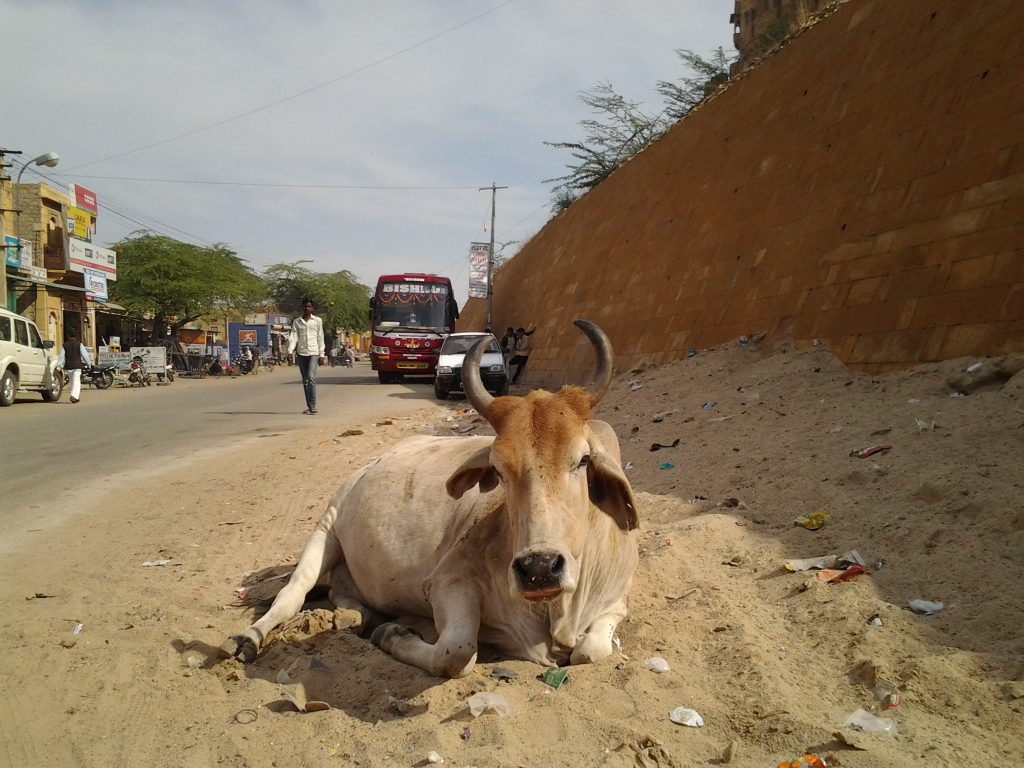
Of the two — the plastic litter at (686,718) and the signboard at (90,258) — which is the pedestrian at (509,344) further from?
the signboard at (90,258)

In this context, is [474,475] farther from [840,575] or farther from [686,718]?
[840,575]

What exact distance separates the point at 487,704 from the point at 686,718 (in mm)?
730

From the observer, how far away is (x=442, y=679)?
312 centimetres

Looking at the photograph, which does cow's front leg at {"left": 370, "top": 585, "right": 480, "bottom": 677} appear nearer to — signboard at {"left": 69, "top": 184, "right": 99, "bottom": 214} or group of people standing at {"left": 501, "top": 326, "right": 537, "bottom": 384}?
group of people standing at {"left": 501, "top": 326, "right": 537, "bottom": 384}

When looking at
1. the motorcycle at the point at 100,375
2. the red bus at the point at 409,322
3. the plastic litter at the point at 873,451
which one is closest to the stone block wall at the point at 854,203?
the plastic litter at the point at 873,451

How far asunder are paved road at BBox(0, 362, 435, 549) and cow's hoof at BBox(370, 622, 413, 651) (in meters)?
3.47

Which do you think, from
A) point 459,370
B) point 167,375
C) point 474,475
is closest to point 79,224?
point 167,375

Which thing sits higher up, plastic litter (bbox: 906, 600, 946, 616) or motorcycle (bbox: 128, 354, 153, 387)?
motorcycle (bbox: 128, 354, 153, 387)

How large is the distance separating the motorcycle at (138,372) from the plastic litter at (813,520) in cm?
2334

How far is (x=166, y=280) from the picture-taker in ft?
111

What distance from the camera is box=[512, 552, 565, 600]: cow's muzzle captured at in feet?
8.46

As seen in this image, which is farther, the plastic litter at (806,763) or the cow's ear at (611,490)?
the cow's ear at (611,490)

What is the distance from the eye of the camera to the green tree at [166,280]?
110ft

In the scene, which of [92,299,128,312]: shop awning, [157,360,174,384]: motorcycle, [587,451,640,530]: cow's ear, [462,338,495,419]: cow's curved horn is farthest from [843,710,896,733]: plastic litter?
[92,299,128,312]: shop awning
